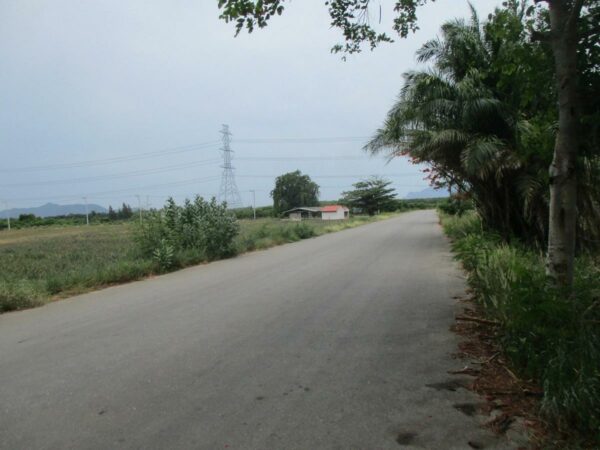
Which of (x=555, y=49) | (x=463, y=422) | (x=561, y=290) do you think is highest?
(x=555, y=49)

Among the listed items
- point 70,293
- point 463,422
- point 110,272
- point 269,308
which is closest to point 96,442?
point 463,422

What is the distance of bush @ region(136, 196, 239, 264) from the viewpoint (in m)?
13.3

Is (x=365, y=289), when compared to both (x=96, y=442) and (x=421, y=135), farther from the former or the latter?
(x=421, y=135)

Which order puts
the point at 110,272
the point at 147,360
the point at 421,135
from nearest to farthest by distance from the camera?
the point at 147,360
the point at 110,272
the point at 421,135

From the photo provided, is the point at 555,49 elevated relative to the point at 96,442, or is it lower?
elevated

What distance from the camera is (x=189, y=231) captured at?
1462 cm

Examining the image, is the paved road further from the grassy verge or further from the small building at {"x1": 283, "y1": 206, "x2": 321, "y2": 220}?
the small building at {"x1": 283, "y1": 206, "x2": 321, "y2": 220}

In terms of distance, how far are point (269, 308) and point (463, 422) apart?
4167 millimetres

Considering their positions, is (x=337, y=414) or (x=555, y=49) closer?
(x=337, y=414)

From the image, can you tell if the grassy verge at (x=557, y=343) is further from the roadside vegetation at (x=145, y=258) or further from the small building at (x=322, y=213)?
the small building at (x=322, y=213)

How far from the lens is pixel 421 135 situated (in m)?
13.4

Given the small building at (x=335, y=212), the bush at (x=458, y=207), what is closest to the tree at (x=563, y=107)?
the bush at (x=458, y=207)

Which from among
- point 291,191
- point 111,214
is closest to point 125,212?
point 111,214

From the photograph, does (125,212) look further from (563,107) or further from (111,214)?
(563,107)
